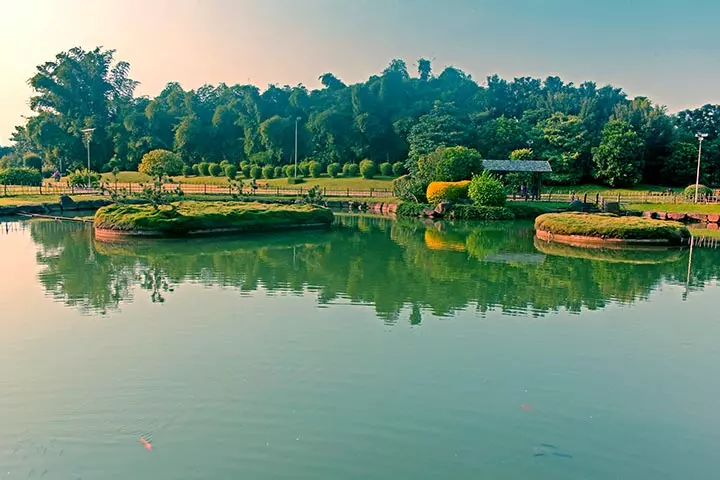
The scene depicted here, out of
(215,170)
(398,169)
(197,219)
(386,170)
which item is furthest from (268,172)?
(197,219)

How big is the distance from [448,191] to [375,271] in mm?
21800

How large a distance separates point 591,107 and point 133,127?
50533 mm

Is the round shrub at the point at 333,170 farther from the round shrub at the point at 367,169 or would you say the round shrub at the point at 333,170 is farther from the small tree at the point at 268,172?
the small tree at the point at 268,172

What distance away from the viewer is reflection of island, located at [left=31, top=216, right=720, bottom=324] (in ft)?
44.3

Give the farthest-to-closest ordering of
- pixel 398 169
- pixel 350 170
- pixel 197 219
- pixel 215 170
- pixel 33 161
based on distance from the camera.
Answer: pixel 33 161, pixel 215 170, pixel 350 170, pixel 398 169, pixel 197 219

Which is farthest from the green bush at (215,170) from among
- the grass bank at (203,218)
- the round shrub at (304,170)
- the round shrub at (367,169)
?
the grass bank at (203,218)

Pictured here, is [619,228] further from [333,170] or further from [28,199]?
[333,170]

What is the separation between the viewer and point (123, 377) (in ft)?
27.0

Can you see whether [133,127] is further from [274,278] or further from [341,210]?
[274,278]

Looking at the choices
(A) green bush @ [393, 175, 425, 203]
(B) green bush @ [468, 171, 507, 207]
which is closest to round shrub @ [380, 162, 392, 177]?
(A) green bush @ [393, 175, 425, 203]

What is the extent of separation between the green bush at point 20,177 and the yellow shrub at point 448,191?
34574 millimetres

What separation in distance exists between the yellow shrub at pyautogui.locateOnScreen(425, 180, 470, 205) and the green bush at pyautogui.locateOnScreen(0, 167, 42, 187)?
34.6 meters

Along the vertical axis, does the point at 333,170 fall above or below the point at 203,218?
above

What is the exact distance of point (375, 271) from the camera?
17.1 m
